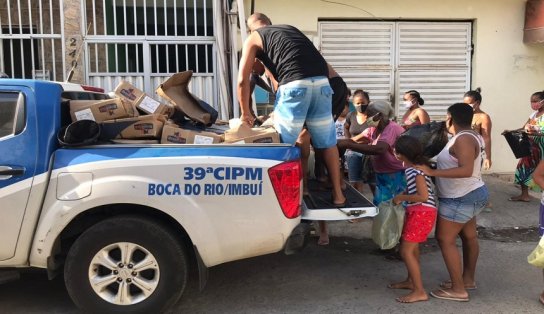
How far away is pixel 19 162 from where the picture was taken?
11.2 ft

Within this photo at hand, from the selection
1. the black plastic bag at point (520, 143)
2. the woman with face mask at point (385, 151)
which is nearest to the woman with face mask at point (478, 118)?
the black plastic bag at point (520, 143)

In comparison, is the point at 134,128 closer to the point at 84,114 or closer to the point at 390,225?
the point at 84,114

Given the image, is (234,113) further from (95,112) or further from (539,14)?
(539,14)

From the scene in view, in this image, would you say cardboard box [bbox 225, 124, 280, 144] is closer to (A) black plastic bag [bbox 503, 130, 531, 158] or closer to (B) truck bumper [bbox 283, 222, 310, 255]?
(B) truck bumper [bbox 283, 222, 310, 255]

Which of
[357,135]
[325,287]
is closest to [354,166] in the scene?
[357,135]

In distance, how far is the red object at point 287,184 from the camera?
3457mm

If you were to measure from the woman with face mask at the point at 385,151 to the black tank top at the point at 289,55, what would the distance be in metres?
0.82

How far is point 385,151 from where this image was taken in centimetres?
466

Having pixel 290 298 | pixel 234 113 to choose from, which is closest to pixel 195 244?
pixel 290 298

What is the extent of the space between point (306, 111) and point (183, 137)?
102cm

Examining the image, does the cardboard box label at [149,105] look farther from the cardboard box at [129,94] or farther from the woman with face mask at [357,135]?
the woman with face mask at [357,135]

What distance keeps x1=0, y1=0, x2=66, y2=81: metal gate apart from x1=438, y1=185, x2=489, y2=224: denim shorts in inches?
247

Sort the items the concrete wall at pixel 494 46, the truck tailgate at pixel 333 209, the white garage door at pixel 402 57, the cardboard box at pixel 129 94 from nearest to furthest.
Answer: the truck tailgate at pixel 333 209 → the cardboard box at pixel 129 94 → the concrete wall at pixel 494 46 → the white garage door at pixel 402 57

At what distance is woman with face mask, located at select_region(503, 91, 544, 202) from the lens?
6.83m
